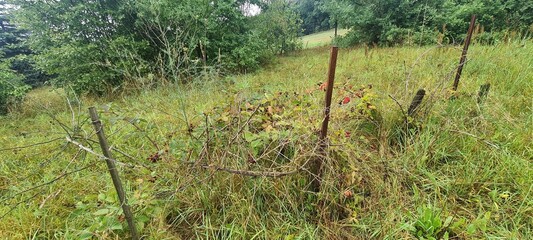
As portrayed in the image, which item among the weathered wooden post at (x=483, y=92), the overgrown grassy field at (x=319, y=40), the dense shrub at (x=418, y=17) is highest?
the dense shrub at (x=418, y=17)

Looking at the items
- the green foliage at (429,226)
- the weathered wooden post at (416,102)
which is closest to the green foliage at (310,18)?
the weathered wooden post at (416,102)

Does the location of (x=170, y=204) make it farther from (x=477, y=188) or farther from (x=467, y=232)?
(x=477, y=188)

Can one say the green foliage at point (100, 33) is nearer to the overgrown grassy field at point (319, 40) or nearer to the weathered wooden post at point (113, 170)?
the weathered wooden post at point (113, 170)

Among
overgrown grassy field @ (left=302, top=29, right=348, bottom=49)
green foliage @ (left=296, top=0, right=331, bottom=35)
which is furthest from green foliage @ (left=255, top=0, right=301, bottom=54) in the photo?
green foliage @ (left=296, top=0, right=331, bottom=35)

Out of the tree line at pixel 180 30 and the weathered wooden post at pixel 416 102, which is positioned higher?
the tree line at pixel 180 30

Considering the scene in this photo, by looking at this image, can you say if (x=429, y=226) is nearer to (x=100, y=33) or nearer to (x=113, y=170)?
(x=113, y=170)

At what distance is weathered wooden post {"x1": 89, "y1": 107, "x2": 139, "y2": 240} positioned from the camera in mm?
935

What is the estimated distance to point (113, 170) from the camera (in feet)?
3.34

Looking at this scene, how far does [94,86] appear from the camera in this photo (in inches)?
207

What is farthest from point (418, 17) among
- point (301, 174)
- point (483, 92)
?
point (301, 174)

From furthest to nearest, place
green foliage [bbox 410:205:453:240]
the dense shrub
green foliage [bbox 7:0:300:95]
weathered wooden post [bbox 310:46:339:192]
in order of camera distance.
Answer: the dense shrub
green foliage [bbox 7:0:300:95]
weathered wooden post [bbox 310:46:339:192]
green foliage [bbox 410:205:453:240]

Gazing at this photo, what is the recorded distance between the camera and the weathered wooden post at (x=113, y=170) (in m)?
0.93

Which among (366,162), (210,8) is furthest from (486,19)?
(366,162)

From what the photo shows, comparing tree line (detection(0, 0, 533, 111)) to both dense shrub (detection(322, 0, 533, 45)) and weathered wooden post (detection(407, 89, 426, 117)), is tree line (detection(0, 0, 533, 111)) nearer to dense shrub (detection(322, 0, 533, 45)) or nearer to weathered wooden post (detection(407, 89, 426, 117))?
dense shrub (detection(322, 0, 533, 45))
